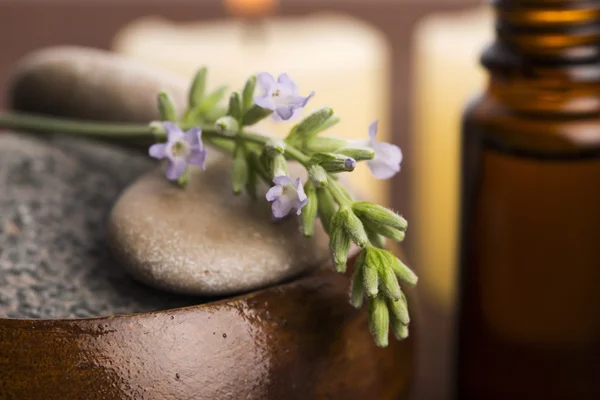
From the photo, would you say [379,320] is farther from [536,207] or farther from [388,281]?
[536,207]

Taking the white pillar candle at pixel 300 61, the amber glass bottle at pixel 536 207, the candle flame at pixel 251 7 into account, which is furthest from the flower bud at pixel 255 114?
the candle flame at pixel 251 7

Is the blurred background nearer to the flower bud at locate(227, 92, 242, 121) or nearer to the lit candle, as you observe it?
the lit candle

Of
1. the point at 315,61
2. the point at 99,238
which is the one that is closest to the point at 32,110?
the point at 99,238

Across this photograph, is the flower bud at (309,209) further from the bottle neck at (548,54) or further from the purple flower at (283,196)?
the bottle neck at (548,54)

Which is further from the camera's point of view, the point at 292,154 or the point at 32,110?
the point at 32,110

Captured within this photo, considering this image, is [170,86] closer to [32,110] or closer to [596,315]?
[32,110]

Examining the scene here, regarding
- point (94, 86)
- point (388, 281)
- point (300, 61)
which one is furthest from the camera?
point (300, 61)

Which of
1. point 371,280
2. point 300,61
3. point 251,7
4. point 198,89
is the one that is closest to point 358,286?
point 371,280
